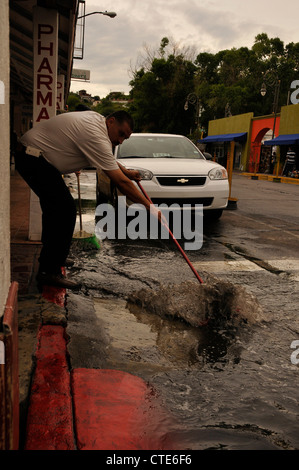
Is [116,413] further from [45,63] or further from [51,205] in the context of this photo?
[45,63]

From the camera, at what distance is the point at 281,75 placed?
64875mm

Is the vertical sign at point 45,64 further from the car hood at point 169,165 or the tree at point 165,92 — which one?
the tree at point 165,92

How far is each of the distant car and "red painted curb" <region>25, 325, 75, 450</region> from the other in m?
4.82

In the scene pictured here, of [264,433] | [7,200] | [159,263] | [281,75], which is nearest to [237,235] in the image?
[159,263]

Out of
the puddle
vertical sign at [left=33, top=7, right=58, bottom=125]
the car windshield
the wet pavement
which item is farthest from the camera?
the car windshield

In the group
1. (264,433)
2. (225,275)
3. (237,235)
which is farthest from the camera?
(237,235)

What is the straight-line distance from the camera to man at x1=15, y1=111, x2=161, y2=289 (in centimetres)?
377

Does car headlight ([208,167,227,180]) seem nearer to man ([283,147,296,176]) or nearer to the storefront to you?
the storefront

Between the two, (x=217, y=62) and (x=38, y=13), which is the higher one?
(x=217, y=62)

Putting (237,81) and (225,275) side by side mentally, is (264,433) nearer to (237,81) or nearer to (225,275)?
(225,275)

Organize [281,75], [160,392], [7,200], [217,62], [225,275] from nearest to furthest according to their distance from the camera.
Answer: [7,200]
[160,392]
[225,275]
[281,75]
[217,62]

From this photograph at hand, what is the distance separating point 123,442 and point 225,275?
3262 mm

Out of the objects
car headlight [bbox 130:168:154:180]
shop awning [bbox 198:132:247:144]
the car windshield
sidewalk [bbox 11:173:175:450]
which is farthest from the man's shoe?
shop awning [bbox 198:132:247:144]

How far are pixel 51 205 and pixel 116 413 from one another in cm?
225
